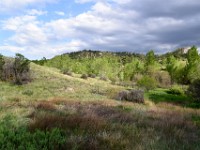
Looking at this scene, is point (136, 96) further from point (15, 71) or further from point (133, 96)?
point (15, 71)

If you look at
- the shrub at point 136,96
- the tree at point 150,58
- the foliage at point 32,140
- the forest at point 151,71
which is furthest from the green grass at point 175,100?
the tree at point 150,58

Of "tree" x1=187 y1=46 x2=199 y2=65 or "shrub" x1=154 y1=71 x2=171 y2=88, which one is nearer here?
"tree" x1=187 y1=46 x2=199 y2=65

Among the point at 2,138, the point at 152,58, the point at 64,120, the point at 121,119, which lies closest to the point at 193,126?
the point at 121,119

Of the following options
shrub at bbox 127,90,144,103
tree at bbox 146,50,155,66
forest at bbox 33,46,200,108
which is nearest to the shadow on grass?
shrub at bbox 127,90,144,103

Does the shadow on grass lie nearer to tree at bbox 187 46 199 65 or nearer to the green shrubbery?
the green shrubbery

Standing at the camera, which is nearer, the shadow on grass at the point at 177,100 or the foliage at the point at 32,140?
the foliage at the point at 32,140

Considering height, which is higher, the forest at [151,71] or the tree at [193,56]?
the tree at [193,56]

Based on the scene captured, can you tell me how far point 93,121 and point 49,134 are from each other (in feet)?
6.99

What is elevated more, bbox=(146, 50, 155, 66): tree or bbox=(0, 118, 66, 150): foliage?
bbox=(146, 50, 155, 66): tree

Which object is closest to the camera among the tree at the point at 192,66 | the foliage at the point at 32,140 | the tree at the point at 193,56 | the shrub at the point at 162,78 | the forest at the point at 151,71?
the foliage at the point at 32,140

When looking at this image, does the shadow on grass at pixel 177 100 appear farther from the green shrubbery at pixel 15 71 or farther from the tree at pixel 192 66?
the tree at pixel 192 66

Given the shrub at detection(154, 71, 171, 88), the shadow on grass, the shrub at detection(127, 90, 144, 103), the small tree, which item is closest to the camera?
the shrub at detection(127, 90, 144, 103)

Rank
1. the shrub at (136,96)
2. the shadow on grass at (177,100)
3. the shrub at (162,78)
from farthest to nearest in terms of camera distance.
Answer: the shrub at (162,78)
the shadow on grass at (177,100)
the shrub at (136,96)

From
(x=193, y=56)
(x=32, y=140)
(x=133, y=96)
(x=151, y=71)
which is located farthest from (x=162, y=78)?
(x=32, y=140)
